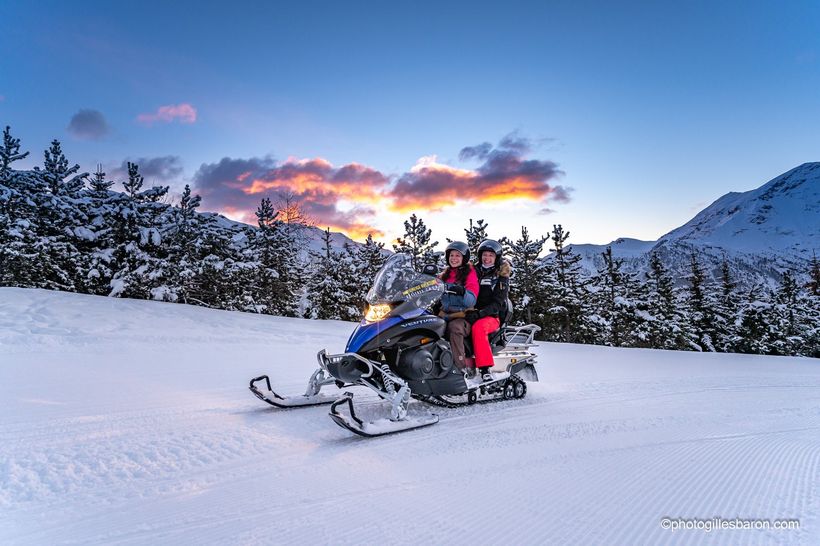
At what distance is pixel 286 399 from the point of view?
5109 millimetres

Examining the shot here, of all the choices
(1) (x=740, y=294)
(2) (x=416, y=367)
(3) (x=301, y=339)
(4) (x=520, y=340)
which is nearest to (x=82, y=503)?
(2) (x=416, y=367)

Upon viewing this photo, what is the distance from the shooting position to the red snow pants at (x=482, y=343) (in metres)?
5.76

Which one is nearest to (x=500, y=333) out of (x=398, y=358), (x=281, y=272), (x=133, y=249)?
(x=398, y=358)

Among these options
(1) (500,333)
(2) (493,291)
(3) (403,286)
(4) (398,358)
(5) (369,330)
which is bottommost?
(4) (398,358)

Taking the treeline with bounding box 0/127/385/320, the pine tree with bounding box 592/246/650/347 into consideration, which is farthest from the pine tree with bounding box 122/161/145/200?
the pine tree with bounding box 592/246/650/347

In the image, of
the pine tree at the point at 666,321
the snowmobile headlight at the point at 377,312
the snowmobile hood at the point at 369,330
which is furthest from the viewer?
the pine tree at the point at 666,321

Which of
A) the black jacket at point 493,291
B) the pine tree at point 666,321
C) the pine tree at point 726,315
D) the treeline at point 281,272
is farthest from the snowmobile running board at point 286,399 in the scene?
the pine tree at point 726,315

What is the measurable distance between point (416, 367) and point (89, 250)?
2365cm

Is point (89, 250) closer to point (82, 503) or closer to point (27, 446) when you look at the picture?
point (27, 446)

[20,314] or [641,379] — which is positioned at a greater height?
[20,314]

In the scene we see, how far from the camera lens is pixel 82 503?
2.57 metres

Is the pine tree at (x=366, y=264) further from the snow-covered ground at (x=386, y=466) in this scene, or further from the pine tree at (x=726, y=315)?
the pine tree at (x=726, y=315)

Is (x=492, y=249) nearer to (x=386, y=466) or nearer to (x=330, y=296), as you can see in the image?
(x=386, y=466)

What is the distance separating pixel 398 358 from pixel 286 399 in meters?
1.41
